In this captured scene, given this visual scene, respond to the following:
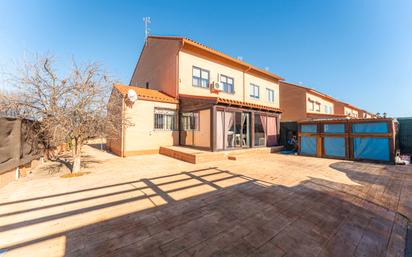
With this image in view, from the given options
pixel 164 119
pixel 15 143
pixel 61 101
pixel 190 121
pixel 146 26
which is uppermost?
pixel 146 26

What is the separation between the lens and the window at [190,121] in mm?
9897

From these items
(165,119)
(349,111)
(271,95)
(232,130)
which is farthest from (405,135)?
(349,111)

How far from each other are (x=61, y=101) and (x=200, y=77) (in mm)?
8433

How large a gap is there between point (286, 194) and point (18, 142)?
26.5ft

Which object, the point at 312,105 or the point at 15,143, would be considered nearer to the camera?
the point at 15,143

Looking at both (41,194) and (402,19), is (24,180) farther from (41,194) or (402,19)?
(402,19)

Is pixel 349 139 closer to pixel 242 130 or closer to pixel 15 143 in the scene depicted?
pixel 242 130

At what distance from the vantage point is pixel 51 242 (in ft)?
6.96

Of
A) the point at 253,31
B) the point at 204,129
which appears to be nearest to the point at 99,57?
the point at 204,129

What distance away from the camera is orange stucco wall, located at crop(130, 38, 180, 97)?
36.5ft

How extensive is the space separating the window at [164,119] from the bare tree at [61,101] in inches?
160

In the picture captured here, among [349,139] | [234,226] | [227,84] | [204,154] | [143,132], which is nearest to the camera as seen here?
[234,226]

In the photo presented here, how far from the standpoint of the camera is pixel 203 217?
109 inches

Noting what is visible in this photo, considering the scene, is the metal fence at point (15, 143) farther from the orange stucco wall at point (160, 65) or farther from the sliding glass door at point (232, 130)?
the sliding glass door at point (232, 130)
